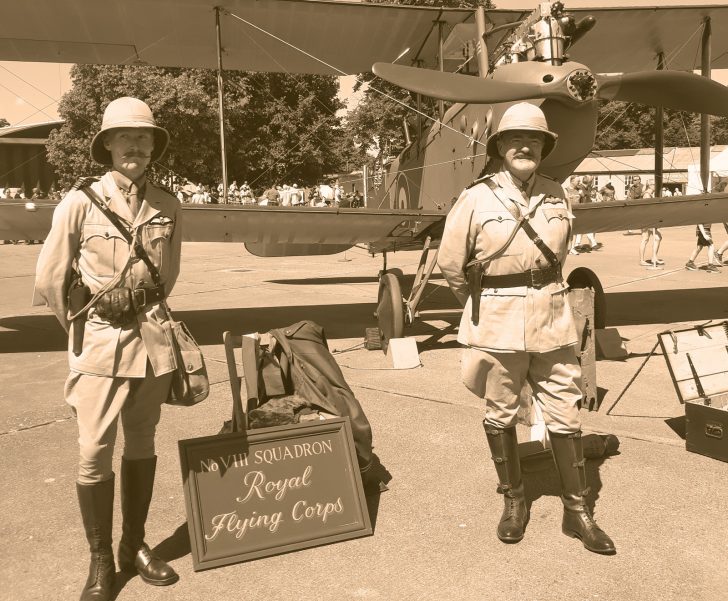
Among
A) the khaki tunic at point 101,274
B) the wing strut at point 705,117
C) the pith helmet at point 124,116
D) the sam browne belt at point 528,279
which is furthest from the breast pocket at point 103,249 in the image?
the wing strut at point 705,117

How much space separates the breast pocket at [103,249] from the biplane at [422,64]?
140 inches

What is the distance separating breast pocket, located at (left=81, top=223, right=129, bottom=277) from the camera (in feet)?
8.44

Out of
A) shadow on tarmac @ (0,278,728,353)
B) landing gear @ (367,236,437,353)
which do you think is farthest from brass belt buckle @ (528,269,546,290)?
shadow on tarmac @ (0,278,728,353)

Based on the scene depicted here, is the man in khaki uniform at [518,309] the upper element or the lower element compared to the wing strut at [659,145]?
lower

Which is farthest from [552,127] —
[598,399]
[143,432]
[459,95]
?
[143,432]

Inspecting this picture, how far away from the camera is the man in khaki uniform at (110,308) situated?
8.43 ft

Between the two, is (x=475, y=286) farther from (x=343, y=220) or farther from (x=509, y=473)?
(x=343, y=220)

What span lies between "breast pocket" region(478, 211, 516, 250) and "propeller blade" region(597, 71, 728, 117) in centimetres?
326

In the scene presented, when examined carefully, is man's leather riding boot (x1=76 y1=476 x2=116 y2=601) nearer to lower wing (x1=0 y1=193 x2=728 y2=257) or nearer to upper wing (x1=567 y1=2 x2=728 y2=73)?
lower wing (x1=0 y1=193 x2=728 y2=257)

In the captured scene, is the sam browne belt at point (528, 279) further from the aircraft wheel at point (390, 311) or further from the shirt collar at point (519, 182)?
the aircraft wheel at point (390, 311)

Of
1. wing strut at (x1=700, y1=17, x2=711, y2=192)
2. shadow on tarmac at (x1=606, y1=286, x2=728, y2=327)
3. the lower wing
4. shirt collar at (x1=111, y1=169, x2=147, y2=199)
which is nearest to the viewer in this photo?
shirt collar at (x1=111, y1=169, x2=147, y2=199)

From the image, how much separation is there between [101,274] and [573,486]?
2188 mm

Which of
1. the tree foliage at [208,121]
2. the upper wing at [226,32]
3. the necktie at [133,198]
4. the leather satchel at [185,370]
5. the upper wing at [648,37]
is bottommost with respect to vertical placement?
the leather satchel at [185,370]

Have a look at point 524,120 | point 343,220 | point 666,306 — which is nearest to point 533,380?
point 524,120
